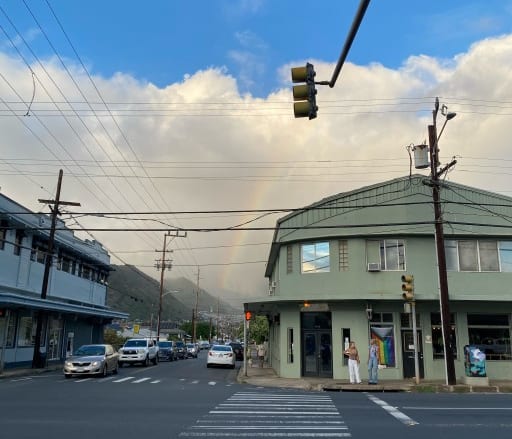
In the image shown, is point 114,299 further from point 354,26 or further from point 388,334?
point 354,26

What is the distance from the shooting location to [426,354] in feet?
77.2

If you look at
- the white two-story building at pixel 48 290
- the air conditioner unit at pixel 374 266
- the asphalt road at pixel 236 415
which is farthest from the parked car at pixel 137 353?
the asphalt road at pixel 236 415

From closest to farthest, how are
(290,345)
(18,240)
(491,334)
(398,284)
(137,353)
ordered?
1. (491,334)
2. (398,284)
3. (290,345)
4. (18,240)
5. (137,353)

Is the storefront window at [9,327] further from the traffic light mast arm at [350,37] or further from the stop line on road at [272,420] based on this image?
the traffic light mast arm at [350,37]

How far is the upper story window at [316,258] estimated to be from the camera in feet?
82.7

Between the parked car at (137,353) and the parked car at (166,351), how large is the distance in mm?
7288

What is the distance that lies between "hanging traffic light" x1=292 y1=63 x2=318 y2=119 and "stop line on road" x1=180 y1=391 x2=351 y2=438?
5.41 m

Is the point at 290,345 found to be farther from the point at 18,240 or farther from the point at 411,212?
the point at 18,240

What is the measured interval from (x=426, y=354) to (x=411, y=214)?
623 cm

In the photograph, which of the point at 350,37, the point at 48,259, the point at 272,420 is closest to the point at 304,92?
the point at 350,37

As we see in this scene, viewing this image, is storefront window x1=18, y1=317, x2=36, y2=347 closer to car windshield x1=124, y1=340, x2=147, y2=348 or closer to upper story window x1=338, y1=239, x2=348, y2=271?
car windshield x1=124, y1=340, x2=147, y2=348

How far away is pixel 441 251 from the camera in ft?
67.8

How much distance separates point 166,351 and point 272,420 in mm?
35998

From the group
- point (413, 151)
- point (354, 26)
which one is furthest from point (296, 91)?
point (413, 151)
